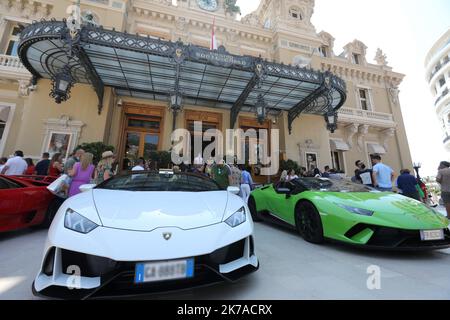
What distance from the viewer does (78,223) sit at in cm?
160

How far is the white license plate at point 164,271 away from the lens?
137 centimetres

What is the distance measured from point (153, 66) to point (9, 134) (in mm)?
7303

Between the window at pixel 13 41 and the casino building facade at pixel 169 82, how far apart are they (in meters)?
0.05

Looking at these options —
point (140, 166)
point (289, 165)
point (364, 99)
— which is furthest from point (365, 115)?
point (140, 166)

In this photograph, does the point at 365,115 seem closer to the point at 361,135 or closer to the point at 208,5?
the point at 361,135

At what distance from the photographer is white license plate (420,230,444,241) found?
254 cm

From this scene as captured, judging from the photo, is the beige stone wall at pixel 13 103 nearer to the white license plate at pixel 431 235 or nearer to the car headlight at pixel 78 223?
the car headlight at pixel 78 223

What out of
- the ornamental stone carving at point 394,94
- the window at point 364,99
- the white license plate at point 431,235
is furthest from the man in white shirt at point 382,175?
the ornamental stone carving at point 394,94

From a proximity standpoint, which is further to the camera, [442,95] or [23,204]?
[442,95]

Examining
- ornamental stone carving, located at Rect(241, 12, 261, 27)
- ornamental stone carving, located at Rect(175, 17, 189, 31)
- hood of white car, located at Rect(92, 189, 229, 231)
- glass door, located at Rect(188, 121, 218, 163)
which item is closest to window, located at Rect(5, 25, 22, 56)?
ornamental stone carving, located at Rect(175, 17, 189, 31)

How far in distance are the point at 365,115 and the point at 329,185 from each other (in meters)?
13.6

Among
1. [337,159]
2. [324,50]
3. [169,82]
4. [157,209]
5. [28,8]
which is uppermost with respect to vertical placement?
[324,50]

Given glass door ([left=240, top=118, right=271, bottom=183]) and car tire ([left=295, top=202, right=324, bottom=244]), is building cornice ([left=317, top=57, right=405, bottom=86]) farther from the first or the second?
car tire ([left=295, top=202, right=324, bottom=244])

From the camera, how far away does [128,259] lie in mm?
1359
